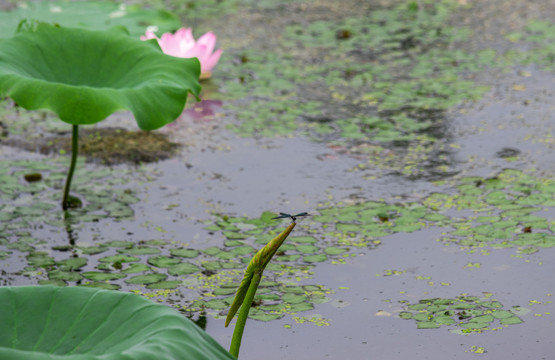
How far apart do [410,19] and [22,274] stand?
397 centimetres

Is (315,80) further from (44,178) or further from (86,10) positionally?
(44,178)

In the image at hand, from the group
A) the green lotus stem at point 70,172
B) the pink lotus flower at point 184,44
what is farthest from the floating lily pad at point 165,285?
the pink lotus flower at point 184,44

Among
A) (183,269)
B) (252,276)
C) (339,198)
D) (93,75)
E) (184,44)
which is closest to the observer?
(252,276)

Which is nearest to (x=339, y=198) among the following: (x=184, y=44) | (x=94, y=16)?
(x=184, y=44)

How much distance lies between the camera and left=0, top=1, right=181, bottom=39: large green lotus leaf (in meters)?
4.40

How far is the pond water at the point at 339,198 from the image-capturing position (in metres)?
2.67

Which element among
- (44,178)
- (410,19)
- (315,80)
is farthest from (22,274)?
(410,19)

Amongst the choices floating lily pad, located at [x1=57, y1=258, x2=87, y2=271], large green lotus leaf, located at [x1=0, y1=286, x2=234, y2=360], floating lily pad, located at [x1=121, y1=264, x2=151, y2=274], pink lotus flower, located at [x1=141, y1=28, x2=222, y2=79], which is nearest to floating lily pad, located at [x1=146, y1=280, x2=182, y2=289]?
floating lily pad, located at [x1=121, y1=264, x2=151, y2=274]

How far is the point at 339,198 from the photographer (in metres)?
3.59

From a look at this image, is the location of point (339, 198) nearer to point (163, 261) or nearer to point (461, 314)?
point (163, 261)

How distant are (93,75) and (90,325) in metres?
1.75

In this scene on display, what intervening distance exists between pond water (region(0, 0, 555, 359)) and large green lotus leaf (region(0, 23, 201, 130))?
59 centimetres

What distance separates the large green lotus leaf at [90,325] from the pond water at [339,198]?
810 mm

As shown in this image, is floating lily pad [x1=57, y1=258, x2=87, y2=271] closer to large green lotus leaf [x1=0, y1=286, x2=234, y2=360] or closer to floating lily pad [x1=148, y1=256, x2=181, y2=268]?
floating lily pad [x1=148, y1=256, x2=181, y2=268]
